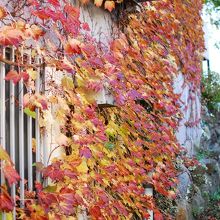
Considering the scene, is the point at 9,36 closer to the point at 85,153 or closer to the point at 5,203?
the point at 5,203

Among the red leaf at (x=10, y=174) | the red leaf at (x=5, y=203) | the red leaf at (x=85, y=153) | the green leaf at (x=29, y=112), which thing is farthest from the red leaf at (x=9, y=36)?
the red leaf at (x=85, y=153)

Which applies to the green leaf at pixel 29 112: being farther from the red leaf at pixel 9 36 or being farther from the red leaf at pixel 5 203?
the red leaf at pixel 5 203

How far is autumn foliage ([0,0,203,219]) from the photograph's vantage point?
10.7 ft

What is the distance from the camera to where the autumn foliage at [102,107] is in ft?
10.7

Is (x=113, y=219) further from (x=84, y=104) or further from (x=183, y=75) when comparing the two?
(x=183, y=75)

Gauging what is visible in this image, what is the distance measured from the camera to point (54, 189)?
328 cm

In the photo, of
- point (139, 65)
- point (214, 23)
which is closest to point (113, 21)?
point (139, 65)

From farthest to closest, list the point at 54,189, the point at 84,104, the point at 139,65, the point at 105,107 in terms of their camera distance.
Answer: the point at 139,65 < the point at 105,107 < the point at 84,104 < the point at 54,189

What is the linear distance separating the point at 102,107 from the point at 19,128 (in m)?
1.56

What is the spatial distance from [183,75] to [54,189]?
580 cm

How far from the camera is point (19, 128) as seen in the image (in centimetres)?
325

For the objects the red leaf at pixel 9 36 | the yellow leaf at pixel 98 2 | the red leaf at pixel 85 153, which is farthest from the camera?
the yellow leaf at pixel 98 2

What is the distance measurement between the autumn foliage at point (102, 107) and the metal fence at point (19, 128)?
0.08 metres

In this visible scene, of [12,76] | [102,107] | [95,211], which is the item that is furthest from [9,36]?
[102,107]
